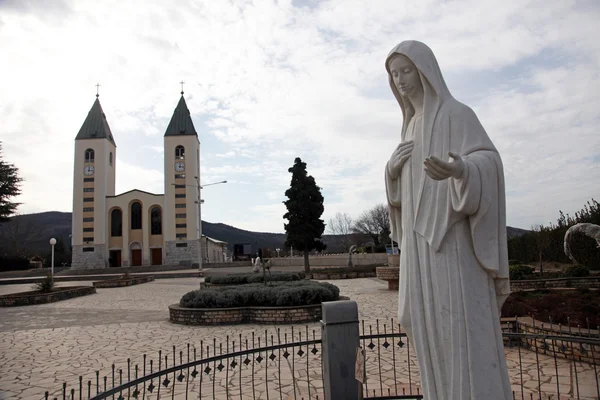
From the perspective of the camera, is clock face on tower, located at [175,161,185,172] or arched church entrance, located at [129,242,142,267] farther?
arched church entrance, located at [129,242,142,267]

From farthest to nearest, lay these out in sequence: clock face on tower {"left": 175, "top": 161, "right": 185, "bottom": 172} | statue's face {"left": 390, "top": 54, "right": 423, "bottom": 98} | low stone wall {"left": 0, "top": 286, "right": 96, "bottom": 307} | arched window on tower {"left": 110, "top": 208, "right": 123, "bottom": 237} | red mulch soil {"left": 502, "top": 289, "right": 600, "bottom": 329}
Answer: arched window on tower {"left": 110, "top": 208, "right": 123, "bottom": 237} < clock face on tower {"left": 175, "top": 161, "right": 185, "bottom": 172} < low stone wall {"left": 0, "top": 286, "right": 96, "bottom": 307} < red mulch soil {"left": 502, "top": 289, "right": 600, "bottom": 329} < statue's face {"left": 390, "top": 54, "right": 423, "bottom": 98}

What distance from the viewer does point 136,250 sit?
55.2m

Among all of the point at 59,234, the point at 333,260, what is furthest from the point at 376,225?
the point at 59,234

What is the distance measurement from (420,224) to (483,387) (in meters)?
0.87

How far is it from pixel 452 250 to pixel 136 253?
58186mm

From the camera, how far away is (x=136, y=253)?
181 feet

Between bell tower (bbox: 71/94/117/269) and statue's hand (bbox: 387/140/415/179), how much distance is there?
56.9 m

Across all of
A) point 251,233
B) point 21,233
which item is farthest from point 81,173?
point 251,233

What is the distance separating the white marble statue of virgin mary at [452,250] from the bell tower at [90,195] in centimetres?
5709

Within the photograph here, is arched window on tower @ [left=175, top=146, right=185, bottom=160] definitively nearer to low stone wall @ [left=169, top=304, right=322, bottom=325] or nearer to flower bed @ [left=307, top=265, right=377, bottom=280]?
flower bed @ [left=307, top=265, right=377, bottom=280]

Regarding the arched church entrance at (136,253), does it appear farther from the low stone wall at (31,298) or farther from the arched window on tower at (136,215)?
the low stone wall at (31,298)

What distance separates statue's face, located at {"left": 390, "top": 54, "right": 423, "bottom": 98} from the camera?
8.16 ft

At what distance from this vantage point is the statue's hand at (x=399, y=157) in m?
2.49

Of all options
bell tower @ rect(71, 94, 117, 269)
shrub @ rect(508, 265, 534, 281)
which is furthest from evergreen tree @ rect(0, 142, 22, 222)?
shrub @ rect(508, 265, 534, 281)
